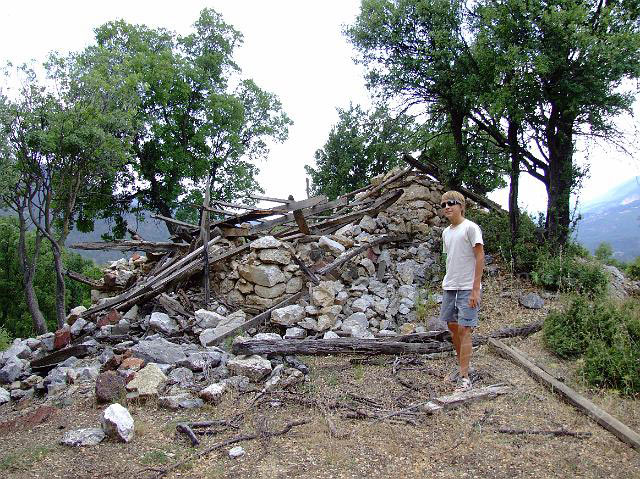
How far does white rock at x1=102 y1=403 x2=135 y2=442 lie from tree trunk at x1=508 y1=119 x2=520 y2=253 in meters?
8.34

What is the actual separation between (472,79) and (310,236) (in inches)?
189

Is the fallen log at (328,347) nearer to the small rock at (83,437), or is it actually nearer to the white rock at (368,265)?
the small rock at (83,437)

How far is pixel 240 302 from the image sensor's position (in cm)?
857

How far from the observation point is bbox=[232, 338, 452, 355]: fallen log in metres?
5.94

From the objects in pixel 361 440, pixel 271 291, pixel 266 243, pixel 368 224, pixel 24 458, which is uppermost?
pixel 368 224

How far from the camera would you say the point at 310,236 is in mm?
9453

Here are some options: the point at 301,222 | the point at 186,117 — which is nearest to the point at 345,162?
the point at 186,117

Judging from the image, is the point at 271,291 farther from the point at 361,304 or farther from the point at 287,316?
the point at 361,304

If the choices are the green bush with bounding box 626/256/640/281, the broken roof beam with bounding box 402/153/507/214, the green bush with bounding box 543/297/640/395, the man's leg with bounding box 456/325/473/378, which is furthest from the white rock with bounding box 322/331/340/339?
the green bush with bounding box 626/256/640/281

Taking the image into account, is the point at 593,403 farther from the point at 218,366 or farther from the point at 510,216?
the point at 510,216

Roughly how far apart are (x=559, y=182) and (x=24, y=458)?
10107mm

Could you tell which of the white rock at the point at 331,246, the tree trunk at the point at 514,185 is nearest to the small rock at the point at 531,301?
the tree trunk at the point at 514,185

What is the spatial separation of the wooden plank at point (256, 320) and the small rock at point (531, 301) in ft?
13.2

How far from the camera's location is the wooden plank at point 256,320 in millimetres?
7012
